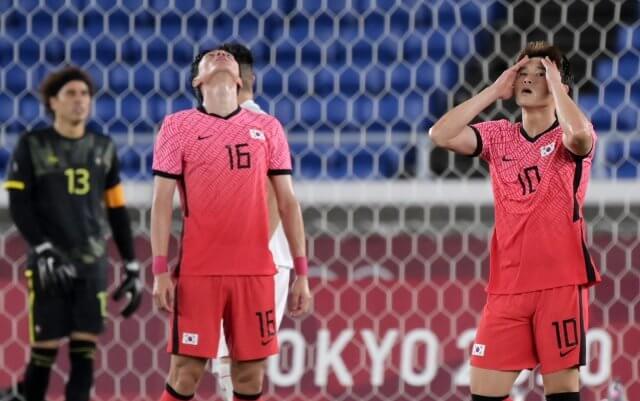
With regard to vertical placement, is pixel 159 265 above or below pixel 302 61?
below

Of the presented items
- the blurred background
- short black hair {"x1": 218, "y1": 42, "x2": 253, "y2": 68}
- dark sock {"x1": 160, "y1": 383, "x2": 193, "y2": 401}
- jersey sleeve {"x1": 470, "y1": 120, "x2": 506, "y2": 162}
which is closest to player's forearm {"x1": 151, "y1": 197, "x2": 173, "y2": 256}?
dark sock {"x1": 160, "y1": 383, "x2": 193, "y2": 401}

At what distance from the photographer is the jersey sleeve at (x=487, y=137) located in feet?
8.77

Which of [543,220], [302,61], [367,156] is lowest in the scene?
[543,220]

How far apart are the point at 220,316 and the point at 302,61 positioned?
324 cm

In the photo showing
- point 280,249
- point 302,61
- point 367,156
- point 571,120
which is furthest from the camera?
point 302,61

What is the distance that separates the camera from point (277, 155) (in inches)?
110

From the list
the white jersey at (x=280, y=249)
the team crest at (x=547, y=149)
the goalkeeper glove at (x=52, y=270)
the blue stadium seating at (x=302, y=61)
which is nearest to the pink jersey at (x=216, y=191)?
the white jersey at (x=280, y=249)

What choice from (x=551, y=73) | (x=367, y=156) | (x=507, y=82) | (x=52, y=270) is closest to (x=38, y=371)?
(x=52, y=270)

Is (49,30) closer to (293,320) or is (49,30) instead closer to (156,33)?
(156,33)

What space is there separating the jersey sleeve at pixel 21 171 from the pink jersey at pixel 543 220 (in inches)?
55.0

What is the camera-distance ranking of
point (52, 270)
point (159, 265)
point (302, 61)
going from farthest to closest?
point (302, 61)
point (52, 270)
point (159, 265)

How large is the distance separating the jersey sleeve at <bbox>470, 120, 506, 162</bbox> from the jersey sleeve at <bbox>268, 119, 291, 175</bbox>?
431 mm

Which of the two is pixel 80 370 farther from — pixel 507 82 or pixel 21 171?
pixel 507 82

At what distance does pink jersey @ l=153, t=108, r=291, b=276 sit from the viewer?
2701mm
